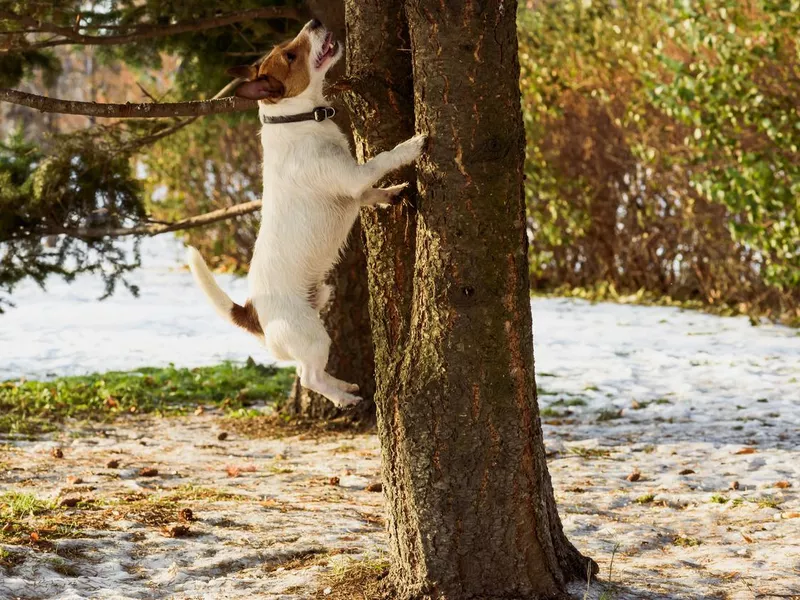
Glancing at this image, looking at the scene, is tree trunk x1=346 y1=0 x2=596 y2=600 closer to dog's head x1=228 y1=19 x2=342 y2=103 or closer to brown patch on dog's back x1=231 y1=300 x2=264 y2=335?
dog's head x1=228 y1=19 x2=342 y2=103

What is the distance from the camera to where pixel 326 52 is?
3.83m

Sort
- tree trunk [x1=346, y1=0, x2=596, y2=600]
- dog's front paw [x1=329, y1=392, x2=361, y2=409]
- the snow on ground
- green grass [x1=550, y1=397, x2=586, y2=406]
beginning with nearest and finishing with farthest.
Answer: tree trunk [x1=346, y1=0, x2=596, y2=600] → the snow on ground → dog's front paw [x1=329, y1=392, x2=361, y2=409] → green grass [x1=550, y1=397, x2=586, y2=406]

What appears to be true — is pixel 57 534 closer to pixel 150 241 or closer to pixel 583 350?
pixel 583 350

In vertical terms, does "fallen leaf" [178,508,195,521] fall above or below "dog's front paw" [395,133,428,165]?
below

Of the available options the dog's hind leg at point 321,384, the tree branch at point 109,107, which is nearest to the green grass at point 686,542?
the dog's hind leg at point 321,384

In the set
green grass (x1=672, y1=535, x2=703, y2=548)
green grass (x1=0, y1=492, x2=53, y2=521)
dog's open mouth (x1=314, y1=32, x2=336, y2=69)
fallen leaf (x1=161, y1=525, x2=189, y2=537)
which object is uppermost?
dog's open mouth (x1=314, y1=32, x2=336, y2=69)

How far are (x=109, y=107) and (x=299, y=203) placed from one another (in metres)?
0.73

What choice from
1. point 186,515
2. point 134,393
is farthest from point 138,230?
point 186,515

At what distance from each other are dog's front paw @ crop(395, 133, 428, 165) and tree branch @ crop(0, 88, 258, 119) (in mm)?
970

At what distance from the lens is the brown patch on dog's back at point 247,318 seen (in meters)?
3.97

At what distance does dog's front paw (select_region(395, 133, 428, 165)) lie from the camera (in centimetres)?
317

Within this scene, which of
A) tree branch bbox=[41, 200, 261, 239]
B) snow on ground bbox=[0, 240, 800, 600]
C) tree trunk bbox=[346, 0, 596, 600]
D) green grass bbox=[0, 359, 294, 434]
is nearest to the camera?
tree trunk bbox=[346, 0, 596, 600]

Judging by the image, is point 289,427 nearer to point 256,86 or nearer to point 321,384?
point 321,384

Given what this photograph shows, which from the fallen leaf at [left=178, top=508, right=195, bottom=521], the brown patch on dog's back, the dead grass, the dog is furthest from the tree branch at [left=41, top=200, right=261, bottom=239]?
the dog
